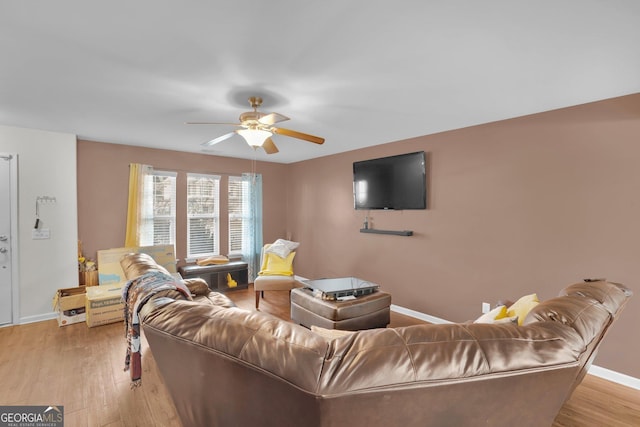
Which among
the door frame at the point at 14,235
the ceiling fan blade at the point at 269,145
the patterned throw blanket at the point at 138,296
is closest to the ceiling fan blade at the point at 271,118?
the ceiling fan blade at the point at 269,145

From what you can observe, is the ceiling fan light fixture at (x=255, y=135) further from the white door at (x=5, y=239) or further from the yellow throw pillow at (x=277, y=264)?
the white door at (x=5, y=239)

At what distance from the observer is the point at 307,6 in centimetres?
142

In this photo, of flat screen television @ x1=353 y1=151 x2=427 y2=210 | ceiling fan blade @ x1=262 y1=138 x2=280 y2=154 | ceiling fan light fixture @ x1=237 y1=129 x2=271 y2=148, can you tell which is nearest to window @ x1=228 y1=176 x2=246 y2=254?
flat screen television @ x1=353 y1=151 x2=427 y2=210

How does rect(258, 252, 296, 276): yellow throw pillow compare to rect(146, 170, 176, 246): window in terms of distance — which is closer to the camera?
rect(258, 252, 296, 276): yellow throw pillow

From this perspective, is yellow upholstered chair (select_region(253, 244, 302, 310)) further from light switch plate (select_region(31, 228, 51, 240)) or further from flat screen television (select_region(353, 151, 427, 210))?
light switch plate (select_region(31, 228, 51, 240))

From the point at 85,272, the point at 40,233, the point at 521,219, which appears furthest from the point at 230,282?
the point at 521,219

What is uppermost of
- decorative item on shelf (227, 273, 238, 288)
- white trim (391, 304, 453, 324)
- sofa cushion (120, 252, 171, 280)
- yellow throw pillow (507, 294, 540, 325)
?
sofa cushion (120, 252, 171, 280)

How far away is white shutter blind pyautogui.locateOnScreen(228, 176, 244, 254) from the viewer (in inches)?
223

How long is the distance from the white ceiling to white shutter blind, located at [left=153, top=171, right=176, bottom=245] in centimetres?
180

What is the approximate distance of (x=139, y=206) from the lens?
455 centimetres

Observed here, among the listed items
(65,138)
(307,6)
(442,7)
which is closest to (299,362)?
(307,6)

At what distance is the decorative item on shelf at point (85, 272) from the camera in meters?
4.08

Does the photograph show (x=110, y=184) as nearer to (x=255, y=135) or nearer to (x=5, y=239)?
(x=5, y=239)

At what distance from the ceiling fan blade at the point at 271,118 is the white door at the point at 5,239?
3437mm
